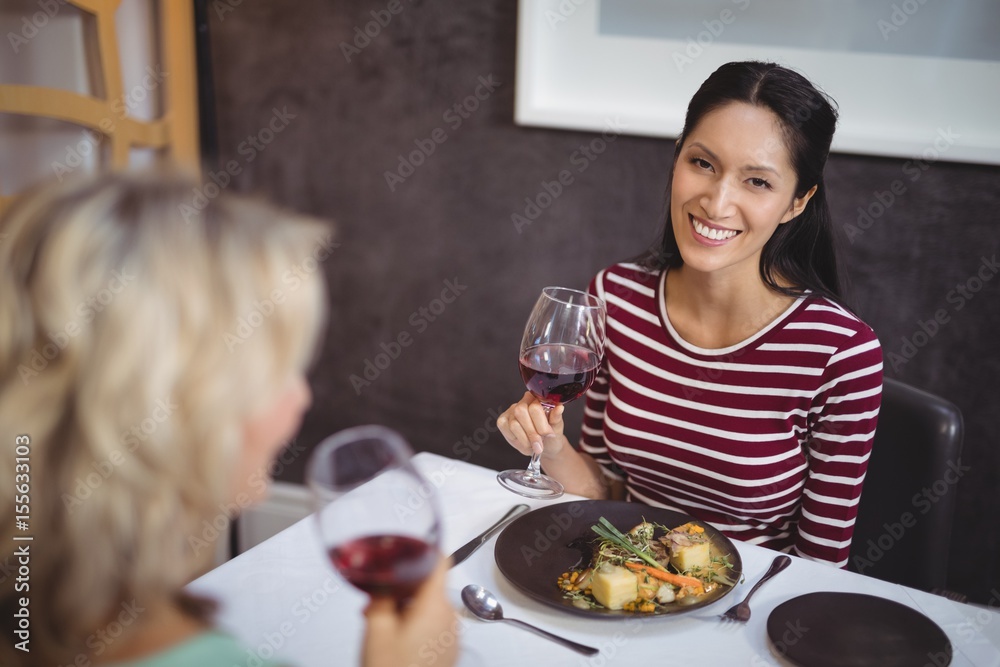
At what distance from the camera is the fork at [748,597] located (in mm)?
962

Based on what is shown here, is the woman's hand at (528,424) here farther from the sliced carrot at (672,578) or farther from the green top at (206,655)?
the green top at (206,655)

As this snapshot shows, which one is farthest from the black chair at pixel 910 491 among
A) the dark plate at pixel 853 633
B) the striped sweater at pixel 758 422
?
the dark plate at pixel 853 633

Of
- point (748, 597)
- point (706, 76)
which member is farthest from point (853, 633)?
point (706, 76)

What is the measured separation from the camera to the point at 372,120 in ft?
7.68

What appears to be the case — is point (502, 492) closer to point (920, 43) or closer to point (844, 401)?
point (844, 401)

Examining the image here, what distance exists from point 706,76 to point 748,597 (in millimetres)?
1421

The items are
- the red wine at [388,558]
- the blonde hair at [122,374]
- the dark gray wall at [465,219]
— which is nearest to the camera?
the blonde hair at [122,374]

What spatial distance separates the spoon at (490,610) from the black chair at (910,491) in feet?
2.61

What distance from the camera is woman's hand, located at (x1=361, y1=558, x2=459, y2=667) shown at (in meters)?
0.69

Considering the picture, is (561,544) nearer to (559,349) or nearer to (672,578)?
(672,578)

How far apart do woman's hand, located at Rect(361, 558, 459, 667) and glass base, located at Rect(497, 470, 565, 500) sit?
0.55 m

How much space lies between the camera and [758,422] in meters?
1.44

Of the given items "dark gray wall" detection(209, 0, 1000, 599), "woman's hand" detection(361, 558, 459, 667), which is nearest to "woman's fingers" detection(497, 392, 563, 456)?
"woman's hand" detection(361, 558, 459, 667)

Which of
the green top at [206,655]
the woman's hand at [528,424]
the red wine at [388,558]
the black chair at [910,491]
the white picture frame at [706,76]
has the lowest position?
the black chair at [910,491]
